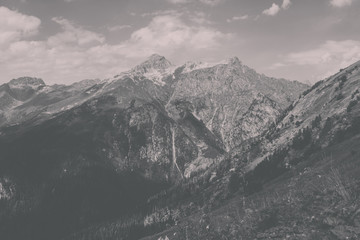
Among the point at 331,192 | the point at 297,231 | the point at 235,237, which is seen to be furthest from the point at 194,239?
the point at 297,231

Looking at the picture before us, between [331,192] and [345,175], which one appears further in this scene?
[345,175]

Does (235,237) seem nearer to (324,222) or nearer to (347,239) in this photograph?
(324,222)

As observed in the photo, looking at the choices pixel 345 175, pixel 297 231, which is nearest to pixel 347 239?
pixel 297 231

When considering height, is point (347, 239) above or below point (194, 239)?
above

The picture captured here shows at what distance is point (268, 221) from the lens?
414 feet

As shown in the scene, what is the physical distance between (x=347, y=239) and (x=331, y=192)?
47.8 metres

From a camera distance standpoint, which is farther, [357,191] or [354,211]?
[357,191]

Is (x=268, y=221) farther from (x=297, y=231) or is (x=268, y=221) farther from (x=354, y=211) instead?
(x=354, y=211)

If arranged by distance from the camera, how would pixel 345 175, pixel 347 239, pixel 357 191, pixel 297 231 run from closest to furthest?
pixel 347 239 → pixel 297 231 → pixel 357 191 → pixel 345 175

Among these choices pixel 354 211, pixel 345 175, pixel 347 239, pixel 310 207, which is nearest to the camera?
pixel 347 239

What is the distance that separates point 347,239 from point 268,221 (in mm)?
48683

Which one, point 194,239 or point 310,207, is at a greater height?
point 310,207

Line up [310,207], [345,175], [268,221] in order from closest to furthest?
[310,207], [268,221], [345,175]

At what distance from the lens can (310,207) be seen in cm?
11725
